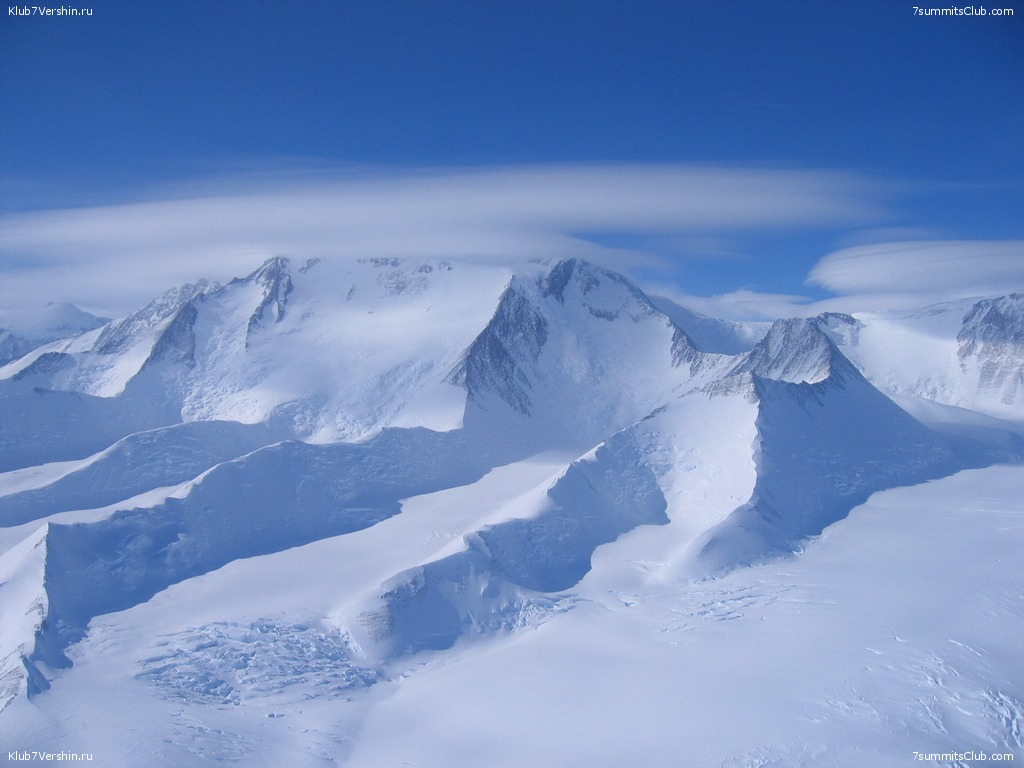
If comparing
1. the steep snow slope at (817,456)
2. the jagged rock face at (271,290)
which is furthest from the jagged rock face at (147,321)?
the steep snow slope at (817,456)

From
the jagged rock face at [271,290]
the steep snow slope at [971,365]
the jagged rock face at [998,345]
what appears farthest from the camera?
the steep snow slope at [971,365]

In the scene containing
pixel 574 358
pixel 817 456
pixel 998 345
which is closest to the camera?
pixel 817 456

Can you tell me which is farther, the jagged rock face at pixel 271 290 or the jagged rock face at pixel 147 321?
the jagged rock face at pixel 147 321

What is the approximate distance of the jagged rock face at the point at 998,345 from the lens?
173 meters

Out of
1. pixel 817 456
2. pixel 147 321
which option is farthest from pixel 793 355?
pixel 147 321

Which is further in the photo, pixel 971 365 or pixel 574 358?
pixel 971 365

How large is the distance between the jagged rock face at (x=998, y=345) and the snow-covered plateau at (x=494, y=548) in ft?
94.7

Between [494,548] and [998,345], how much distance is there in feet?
528

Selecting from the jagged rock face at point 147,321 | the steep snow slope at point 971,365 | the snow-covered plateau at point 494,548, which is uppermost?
the jagged rock face at point 147,321

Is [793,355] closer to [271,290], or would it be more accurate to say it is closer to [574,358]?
[574,358]

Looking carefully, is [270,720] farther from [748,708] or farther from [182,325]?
[182,325]

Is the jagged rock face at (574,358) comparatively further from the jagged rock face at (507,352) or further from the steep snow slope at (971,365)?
the steep snow slope at (971,365)

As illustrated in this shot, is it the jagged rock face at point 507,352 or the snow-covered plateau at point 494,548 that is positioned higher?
the jagged rock face at point 507,352

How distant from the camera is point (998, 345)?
184375 mm
